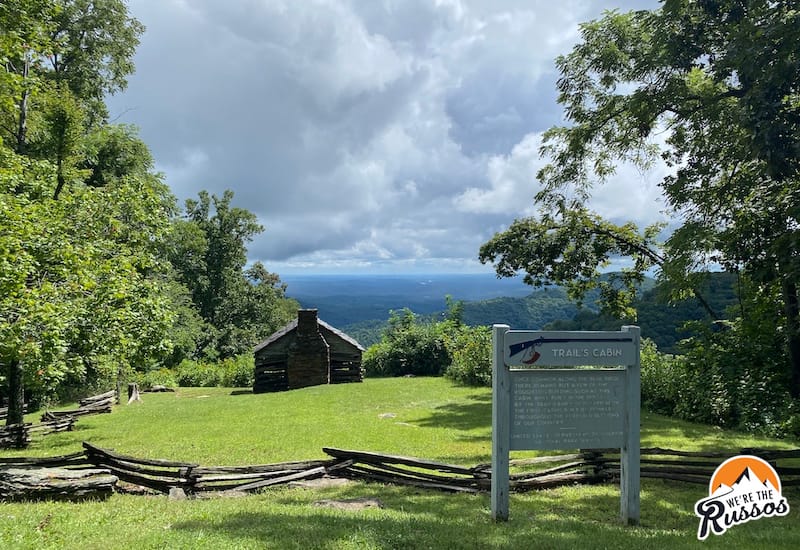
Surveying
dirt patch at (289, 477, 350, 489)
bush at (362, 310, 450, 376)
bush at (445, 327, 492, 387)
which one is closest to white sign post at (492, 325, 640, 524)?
dirt patch at (289, 477, 350, 489)

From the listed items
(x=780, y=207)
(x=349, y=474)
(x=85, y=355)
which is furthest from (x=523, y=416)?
(x=85, y=355)

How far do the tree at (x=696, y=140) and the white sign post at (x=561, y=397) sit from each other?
431 centimetres

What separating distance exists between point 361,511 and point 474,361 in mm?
19024

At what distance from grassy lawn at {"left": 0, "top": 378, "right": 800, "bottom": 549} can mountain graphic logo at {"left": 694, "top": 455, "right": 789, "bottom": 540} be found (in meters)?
0.17

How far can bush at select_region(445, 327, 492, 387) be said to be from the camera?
80.2 ft

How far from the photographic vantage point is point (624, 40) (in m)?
14.2

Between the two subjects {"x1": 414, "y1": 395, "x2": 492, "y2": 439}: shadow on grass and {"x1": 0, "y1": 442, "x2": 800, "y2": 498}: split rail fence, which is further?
{"x1": 414, "y1": 395, "x2": 492, "y2": 439}: shadow on grass

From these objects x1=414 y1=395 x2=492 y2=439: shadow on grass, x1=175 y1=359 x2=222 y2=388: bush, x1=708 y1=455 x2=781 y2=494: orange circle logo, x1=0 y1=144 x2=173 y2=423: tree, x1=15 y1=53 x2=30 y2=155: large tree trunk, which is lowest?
x1=175 y1=359 x2=222 y2=388: bush

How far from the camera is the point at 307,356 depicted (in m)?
27.0

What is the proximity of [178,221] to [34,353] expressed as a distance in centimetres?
2830

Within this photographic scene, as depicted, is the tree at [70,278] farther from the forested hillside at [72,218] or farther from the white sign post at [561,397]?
the white sign post at [561,397]

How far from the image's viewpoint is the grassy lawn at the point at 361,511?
4973mm

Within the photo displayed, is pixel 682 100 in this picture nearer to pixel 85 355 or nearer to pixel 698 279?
pixel 698 279

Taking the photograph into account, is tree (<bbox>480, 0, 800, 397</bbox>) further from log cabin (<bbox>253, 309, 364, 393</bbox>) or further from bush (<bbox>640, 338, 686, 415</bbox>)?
log cabin (<bbox>253, 309, 364, 393</bbox>)
